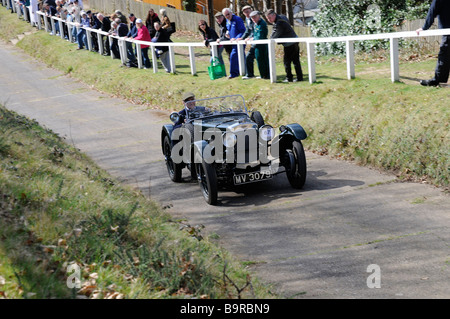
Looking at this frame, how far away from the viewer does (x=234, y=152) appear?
33.9ft

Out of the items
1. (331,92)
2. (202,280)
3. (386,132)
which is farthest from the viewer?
(331,92)

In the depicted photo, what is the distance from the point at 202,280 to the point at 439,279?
2637 millimetres

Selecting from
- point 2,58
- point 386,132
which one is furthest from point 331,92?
point 2,58

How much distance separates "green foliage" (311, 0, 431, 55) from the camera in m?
18.4

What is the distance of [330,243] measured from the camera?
25.4 ft

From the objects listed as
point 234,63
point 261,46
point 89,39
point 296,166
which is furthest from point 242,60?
point 89,39

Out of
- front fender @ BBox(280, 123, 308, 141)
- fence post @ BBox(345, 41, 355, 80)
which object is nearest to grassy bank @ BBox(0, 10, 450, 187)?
fence post @ BBox(345, 41, 355, 80)

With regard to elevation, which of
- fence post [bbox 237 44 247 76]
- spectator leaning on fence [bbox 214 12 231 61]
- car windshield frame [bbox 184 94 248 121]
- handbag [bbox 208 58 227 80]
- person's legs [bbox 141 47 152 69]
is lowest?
person's legs [bbox 141 47 152 69]

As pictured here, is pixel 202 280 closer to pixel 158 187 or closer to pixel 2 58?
pixel 158 187

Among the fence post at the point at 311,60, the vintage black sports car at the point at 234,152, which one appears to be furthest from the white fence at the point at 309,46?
the vintage black sports car at the point at 234,152

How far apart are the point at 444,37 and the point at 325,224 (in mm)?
5474

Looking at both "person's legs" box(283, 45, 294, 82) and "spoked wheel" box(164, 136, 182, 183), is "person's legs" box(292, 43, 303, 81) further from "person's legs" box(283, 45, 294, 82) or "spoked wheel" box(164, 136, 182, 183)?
"spoked wheel" box(164, 136, 182, 183)

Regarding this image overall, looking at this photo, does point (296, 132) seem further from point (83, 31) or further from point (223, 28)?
point (83, 31)

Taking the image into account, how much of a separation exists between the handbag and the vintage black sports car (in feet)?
24.9
